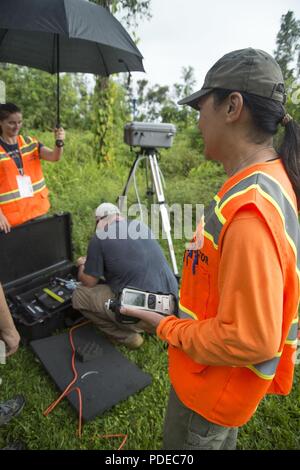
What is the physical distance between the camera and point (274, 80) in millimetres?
813

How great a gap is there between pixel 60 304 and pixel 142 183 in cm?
431

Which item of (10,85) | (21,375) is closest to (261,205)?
(21,375)

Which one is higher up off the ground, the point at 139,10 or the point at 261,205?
the point at 139,10

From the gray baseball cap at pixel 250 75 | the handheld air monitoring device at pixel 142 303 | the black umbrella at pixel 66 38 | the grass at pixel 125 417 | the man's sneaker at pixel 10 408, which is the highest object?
the black umbrella at pixel 66 38

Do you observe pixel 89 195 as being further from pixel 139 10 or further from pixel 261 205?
pixel 261 205

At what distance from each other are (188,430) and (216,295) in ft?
1.82

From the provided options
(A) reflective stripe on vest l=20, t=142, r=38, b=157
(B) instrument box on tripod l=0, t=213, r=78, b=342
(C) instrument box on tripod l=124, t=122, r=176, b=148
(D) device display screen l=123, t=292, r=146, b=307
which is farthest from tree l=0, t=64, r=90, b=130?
(D) device display screen l=123, t=292, r=146, b=307

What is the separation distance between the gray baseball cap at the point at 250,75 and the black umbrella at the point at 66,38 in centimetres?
163

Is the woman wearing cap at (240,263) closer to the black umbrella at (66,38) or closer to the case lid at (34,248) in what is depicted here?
the black umbrella at (66,38)

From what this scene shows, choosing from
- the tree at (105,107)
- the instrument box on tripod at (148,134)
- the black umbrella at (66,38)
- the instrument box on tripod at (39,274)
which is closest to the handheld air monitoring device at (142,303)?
the instrument box on tripod at (39,274)

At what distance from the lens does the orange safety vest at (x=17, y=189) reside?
2682 mm

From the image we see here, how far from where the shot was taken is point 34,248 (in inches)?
118

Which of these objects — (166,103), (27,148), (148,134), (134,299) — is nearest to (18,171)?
(27,148)
